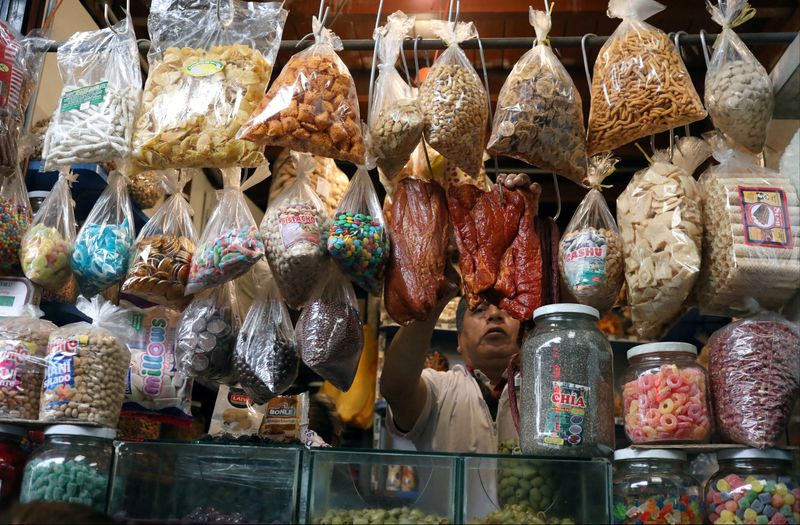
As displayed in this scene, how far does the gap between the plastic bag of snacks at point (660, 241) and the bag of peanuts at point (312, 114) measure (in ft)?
2.21

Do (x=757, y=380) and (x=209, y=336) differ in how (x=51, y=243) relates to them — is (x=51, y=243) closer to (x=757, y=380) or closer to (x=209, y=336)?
(x=209, y=336)

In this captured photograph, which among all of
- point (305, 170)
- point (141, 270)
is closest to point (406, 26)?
point (305, 170)

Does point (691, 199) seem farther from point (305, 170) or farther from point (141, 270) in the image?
point (141, 270)

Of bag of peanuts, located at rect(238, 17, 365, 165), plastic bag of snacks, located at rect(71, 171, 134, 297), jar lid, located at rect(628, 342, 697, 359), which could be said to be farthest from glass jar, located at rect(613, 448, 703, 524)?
plastic bag of snacks, located at rect(71, 171, 134, 297)

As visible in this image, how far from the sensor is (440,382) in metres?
3.06

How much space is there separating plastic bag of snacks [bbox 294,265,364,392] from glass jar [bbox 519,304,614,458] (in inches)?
18.8

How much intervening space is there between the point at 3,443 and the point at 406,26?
4.65ft

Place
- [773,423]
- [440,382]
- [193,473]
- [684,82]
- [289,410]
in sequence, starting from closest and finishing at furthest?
[773,423]
[193,473]
[684,82]
[289,410]
[440,382]

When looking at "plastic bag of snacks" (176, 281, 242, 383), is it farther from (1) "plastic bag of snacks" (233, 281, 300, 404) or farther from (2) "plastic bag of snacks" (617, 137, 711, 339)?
(2) "plastic bag of snacks" (617, 137, 711, 339)

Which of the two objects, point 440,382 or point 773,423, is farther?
point 440,382

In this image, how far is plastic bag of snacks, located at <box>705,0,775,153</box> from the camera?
5.87ft

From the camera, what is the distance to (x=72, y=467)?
174 cm

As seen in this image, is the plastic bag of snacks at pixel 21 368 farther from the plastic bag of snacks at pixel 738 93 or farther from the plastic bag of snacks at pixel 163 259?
the plastic bag of snacks at pixel 738 93

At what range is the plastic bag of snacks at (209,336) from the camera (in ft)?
6.59
